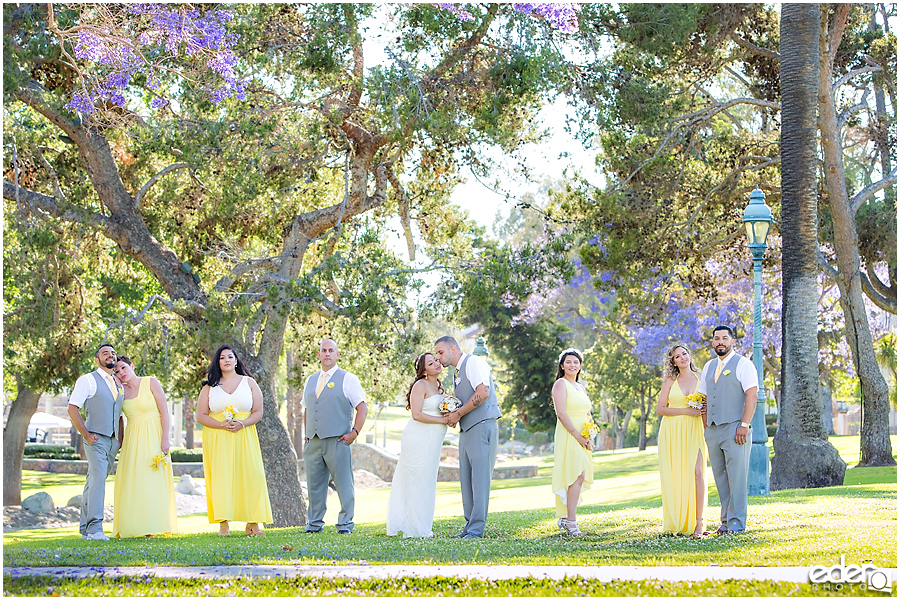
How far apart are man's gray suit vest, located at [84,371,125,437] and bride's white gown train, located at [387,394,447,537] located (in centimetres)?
309

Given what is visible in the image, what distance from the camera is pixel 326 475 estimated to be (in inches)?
427

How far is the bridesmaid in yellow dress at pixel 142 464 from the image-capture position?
10406 millimetres

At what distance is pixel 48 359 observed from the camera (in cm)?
2159

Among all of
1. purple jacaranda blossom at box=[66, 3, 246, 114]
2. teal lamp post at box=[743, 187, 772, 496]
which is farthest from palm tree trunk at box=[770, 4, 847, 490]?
purple jacaranda blossom at box=[66, 3, 246, 114]

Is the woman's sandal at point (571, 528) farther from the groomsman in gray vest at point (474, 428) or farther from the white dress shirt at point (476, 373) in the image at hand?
the white dress shirt at point (476, 373)

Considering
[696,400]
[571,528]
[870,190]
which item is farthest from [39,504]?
[870,190]

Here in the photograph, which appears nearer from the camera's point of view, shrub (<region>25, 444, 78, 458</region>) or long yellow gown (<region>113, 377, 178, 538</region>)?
long yellow gown (<region>113, 377, 178, 538</region>)

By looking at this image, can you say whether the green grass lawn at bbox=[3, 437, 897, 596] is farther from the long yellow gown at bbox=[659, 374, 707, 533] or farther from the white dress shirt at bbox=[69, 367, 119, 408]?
the white dress shirt at bbox=[69, 367, 119, 408]

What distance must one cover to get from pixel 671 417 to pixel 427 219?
10.3 m

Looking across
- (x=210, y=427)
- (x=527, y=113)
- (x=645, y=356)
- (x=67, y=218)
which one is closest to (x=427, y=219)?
(x=527, y=113)

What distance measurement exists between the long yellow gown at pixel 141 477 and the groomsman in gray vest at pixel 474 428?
10.4 feet

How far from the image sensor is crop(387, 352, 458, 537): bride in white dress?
33.0ft

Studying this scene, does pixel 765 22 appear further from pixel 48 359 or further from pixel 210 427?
pixel 48 359

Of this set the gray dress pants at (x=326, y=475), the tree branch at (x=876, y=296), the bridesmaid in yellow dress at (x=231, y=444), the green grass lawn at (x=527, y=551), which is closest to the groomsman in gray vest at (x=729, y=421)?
the green grass lawn at (x=527, y=551)
